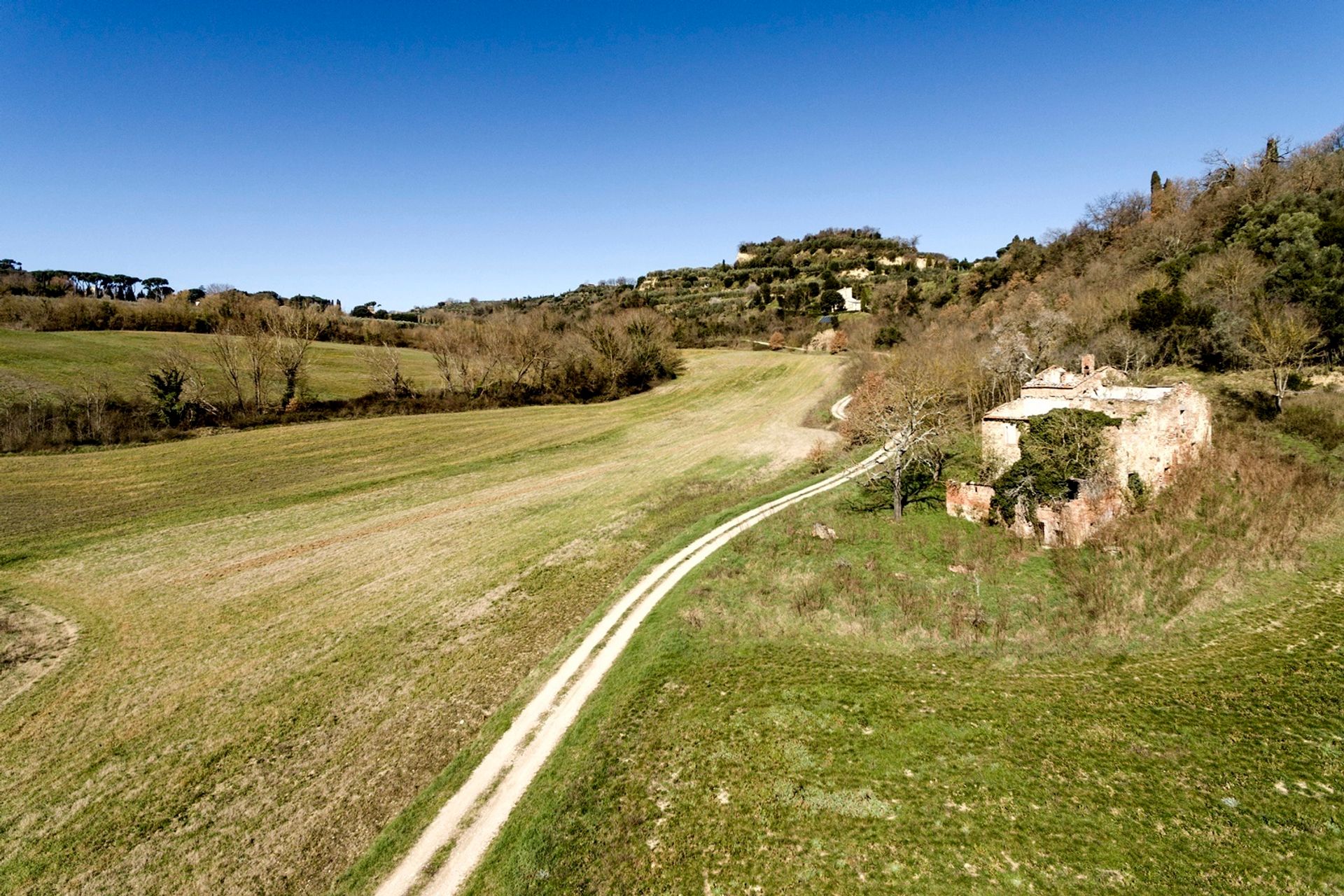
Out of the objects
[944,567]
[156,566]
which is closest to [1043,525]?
[944,567]

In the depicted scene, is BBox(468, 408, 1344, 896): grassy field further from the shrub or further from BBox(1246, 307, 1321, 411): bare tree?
BBox(1246, 307, 1321, 411): bare tree

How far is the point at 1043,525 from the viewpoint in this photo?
21703mm

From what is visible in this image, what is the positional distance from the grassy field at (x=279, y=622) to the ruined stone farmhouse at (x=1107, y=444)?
42.5 feet

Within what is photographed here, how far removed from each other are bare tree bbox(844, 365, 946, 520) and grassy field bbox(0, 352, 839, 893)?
21.3ft

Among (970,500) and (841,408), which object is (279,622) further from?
(841,408)

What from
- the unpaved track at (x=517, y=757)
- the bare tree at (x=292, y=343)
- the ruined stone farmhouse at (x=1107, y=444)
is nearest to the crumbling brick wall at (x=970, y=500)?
the ruined stone farmhouse at (x=1107, y=444)

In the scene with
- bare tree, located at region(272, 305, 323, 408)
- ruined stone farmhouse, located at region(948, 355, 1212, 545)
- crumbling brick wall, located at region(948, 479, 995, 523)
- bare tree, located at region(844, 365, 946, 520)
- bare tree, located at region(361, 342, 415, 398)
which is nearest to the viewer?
ruined stone farmhouse, located at region(948, 355, 1212, 545)

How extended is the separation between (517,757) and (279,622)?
42.1ft

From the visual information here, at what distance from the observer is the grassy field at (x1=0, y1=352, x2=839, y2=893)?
11195 mm

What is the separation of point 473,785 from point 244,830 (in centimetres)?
467

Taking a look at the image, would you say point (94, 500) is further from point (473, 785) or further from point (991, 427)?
point (991, 427)

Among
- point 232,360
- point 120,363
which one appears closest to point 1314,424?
point 232,360

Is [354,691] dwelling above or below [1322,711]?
below

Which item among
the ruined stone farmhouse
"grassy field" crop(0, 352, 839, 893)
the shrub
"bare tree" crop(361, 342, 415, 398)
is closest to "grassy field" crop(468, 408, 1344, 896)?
the ruined stone farmhouse
